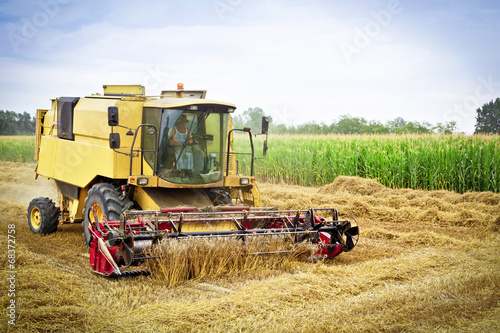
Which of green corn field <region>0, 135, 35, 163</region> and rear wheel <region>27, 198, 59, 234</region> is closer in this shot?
rear wheel <region>27, 198, 59, 234</region>

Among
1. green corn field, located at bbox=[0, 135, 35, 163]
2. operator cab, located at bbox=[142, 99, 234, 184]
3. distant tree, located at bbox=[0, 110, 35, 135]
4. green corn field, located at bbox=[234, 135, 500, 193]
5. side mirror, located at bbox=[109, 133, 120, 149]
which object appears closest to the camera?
side mirror, located at bbox=[109, 133, 120, 149]

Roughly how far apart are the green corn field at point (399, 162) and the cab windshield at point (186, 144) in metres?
7.62

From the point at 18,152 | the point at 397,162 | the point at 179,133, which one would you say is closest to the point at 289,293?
the point at 179,133

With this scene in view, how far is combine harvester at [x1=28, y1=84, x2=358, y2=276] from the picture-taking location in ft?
19.1

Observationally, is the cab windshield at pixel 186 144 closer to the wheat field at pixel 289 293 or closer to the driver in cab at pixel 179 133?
the driver in cab at pixel 179 133

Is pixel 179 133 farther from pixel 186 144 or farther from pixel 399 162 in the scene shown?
pixel 399 162

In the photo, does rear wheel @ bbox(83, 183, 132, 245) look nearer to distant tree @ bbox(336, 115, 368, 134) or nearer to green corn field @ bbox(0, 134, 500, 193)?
green corn field @ bbox(0, 134, 500, 193)

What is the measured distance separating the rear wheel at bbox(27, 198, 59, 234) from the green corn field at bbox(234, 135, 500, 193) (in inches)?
358

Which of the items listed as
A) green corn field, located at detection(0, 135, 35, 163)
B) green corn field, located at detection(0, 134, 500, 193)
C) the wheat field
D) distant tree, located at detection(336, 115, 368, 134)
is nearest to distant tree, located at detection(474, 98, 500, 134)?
distant tree, located at detection(336, 115, 368, 134)

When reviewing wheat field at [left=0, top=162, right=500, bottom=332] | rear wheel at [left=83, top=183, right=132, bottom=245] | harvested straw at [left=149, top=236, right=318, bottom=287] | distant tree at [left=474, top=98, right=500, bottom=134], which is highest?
distant tree at [left=474, top=98, right=500, bottom=134]

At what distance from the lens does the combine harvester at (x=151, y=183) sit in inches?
230

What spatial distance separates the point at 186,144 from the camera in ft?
23.9

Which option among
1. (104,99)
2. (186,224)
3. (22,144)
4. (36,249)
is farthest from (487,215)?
(22,144)

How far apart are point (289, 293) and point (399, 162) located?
964 cm
